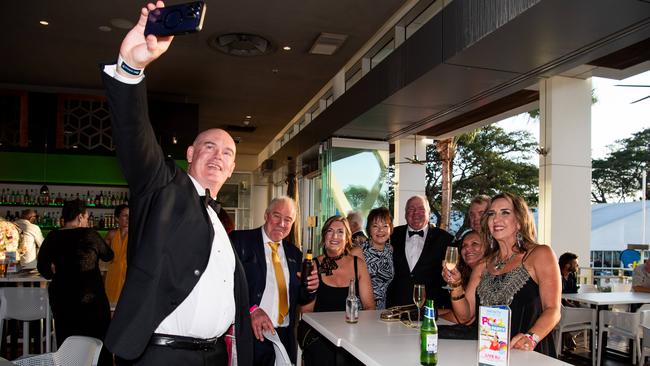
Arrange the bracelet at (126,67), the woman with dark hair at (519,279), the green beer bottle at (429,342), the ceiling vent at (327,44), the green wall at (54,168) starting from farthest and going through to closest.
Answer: the green wall at (54,168), the ceiling vent at (327,44), the woman with dark hair at (519,279), the green beer bottle at (429,342), the bracelet at (126,67)

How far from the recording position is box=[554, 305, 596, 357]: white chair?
232 inches

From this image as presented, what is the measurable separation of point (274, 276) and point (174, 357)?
1.45 metres

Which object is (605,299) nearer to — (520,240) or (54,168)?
(520,240)

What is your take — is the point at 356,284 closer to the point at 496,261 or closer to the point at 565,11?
the point at 496,261

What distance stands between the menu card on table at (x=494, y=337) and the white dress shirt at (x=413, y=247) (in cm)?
205

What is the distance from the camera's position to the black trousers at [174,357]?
5.66 ft

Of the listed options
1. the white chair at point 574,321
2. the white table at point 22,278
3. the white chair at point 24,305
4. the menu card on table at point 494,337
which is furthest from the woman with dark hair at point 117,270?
the white chair at point 574,321

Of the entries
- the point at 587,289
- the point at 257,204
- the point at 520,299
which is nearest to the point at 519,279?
the point at 520,299

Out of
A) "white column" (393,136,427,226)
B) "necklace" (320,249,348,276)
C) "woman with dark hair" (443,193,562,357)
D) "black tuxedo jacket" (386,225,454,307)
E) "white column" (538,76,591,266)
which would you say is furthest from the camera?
"white column" (393,136,427,226)

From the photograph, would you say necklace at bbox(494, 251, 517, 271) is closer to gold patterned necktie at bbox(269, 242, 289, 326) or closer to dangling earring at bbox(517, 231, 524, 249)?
dangling earring at bbox(517, 231, 524, 249)

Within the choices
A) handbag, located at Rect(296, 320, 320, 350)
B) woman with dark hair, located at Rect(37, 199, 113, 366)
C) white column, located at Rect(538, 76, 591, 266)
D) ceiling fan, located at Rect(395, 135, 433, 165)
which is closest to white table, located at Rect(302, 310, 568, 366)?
handbag, located at Rect(296, 320, 320, 350)

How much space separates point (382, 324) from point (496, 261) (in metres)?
0.75

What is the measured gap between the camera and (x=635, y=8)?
9.84 feet

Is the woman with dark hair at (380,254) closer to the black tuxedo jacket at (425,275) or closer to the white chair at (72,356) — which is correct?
the black tuxedo jacket at (425,275)
